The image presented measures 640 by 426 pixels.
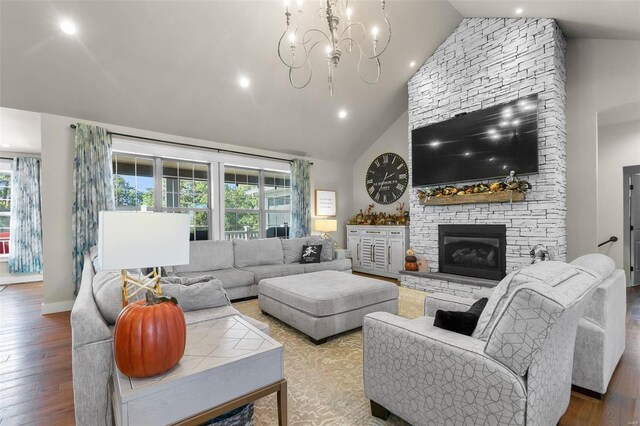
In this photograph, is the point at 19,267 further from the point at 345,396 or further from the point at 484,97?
the point at 484,97

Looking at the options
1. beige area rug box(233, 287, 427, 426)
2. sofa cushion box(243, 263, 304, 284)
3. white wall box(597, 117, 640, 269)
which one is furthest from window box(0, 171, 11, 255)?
white wall box(597, 117, 640, 269)

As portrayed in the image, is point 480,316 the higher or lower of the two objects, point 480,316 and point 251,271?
the higher

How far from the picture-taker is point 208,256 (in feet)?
14.4

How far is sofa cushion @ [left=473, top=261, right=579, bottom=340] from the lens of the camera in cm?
129

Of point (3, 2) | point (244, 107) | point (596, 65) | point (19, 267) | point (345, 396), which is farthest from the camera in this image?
point (19, 267)

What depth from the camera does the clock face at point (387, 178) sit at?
614 cm

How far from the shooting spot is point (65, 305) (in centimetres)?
392

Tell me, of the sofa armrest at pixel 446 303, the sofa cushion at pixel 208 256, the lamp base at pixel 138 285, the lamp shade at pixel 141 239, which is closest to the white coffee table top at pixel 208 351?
the lamp base at pixel 138 285

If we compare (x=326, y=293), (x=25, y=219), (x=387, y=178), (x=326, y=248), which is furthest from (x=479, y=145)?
(x=25, y=219)

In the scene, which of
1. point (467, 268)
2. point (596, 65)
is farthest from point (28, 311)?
point (596, 65)

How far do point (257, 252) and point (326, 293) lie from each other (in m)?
2.31

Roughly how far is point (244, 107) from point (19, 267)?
538 centimetres

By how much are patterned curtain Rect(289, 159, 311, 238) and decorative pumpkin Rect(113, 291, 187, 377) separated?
492cm

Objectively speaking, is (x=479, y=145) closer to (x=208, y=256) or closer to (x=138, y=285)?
(x=208, y=256)
